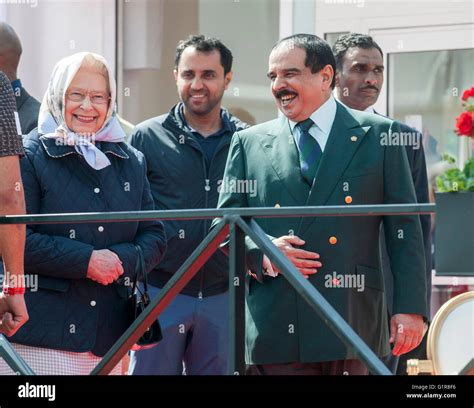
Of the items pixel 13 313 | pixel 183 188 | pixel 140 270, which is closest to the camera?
pixel 13 313

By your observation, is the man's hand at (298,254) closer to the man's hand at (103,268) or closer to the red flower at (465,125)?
the man's hand at (103,268)

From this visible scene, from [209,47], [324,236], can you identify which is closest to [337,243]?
[324,236]

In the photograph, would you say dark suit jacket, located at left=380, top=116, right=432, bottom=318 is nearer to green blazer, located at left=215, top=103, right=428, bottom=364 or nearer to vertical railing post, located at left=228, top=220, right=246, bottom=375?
green blazer, located at left=215, top=103, right=428, bottom=364

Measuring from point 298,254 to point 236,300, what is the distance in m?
0.39

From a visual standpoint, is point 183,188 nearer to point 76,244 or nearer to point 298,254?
point 76,244

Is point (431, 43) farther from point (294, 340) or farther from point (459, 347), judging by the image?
point (294, 340)

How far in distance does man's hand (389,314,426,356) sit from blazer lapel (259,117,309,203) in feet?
1.80

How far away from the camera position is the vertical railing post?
4.16 m

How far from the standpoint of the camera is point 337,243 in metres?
4.57

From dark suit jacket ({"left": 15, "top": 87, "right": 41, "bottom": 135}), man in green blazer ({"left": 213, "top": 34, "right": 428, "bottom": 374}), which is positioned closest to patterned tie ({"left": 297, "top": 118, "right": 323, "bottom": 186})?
man in green blazer ({"left": 213, "top": 34, "right": 428, "bottom": 374})

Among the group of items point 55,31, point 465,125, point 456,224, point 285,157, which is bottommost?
point 456,224

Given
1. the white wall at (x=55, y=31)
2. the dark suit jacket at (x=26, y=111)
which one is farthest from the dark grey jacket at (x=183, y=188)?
the white wall at (x=55, y=31)

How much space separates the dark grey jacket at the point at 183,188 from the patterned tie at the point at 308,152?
0.95 metres

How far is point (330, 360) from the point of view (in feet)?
14.9
